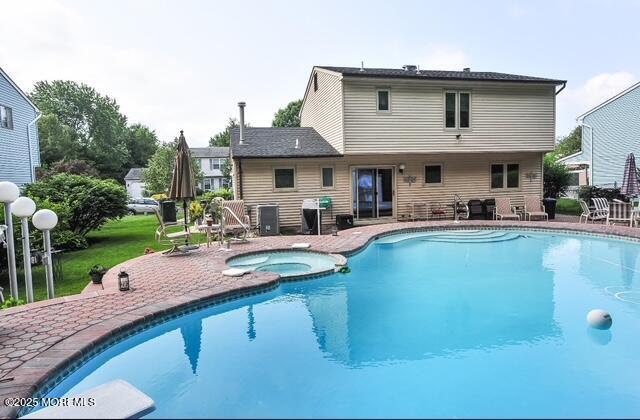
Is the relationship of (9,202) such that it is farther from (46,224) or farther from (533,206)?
(533,206)

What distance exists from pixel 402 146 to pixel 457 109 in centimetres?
256

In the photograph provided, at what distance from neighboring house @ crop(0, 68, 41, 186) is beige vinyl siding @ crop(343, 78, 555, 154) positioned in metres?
13.5

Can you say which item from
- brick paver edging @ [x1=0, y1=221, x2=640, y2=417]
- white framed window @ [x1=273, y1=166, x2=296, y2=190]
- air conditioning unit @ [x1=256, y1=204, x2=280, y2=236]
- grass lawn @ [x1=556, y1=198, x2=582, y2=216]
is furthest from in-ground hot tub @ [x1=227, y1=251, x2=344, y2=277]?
grass lawn @ [x1=556, y1=198, x2=582, y2=216]

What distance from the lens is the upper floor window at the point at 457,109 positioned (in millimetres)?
14594

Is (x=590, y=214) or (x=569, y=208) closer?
(x=590, y=214)

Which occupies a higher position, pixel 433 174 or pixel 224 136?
pixel 224 136

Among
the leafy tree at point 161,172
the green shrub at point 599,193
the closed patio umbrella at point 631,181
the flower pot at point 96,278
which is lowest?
the flower pot at point 96,278

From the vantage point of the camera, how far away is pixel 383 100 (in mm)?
13938

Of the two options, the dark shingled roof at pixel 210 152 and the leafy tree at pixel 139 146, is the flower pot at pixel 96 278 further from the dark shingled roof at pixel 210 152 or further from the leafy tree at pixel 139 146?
the leafy tree at pixel 139 146

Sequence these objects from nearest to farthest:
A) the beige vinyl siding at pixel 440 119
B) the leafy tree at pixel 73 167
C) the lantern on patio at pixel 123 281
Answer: the lantern on patio at pixel 123 281 < the beige vinyl siding at pixel 440 119 < the leafy tree at pixel 73 167

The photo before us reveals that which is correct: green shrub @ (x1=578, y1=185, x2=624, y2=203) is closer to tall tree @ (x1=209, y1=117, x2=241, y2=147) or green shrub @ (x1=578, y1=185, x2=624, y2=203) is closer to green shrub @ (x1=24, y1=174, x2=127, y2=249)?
green shrub @ (x1=24, y1=174, x2=127, y2=249)

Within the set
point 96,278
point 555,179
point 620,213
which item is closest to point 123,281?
point 96,278

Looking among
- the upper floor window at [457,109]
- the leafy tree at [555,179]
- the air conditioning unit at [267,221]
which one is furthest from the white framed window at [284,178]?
the leafy tree at [555,179]

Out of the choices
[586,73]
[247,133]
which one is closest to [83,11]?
[247,133]
